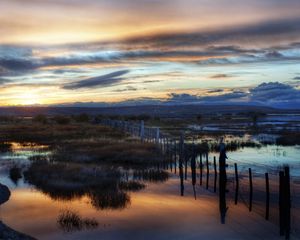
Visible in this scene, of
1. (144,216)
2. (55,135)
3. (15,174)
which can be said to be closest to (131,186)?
(144,216)

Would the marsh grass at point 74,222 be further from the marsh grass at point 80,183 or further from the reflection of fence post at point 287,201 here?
the reflection of fence post at point 287,201

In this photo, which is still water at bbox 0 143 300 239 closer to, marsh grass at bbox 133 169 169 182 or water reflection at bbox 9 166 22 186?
water reflection at bbox 9 166 22 186

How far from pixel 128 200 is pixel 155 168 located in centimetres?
864

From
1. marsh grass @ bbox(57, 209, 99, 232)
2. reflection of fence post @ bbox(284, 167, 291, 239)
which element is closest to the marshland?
marsh grass @ bbox(57, 209, 99, 232)

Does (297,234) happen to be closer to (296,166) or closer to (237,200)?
(237,200)

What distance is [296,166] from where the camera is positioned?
24578mm

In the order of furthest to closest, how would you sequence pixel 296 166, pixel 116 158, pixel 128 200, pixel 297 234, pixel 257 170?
1. pixel 116 158
2. pixel 296 166
3. pixel 257 170
4. pixel 128 200
5. pixel 297 234

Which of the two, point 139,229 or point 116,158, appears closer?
point 139,229

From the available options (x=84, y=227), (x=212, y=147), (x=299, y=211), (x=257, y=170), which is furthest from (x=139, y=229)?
(x=212, y=147)

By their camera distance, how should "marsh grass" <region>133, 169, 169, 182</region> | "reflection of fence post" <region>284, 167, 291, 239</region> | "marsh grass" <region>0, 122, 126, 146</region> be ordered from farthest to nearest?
"marsh grass" <region>0, 122, 126, 146</region> → "marsh grass" <region>133, 169, 169, 182</region> → "reflection of fence post" <region>284, 167, 291, 239</region>

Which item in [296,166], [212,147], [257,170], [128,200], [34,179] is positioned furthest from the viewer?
[212,147]

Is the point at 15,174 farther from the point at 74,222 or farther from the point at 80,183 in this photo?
the point at 74,222

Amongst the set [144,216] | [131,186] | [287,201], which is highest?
[287,201]

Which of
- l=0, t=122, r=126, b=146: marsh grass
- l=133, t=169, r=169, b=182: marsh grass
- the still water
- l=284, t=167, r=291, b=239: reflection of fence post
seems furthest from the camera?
l=0, t=122, r=126, b=146: marsh grass
